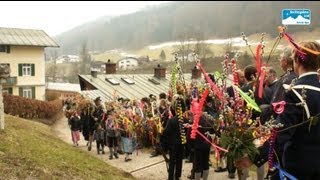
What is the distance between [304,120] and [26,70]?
165 ft

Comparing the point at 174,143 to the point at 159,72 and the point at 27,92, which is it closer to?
the point at 159,72

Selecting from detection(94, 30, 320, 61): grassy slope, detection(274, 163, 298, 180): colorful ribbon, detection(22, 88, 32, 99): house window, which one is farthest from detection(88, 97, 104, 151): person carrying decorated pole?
detection(22, 88, 32, 99): house window

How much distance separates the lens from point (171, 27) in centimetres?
4725

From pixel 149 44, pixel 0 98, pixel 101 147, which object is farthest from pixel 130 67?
pixel 0 98

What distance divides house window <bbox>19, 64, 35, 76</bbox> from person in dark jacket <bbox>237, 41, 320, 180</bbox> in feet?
162

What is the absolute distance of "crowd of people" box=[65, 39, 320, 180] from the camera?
3766 millimetres

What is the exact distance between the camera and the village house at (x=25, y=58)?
158ft

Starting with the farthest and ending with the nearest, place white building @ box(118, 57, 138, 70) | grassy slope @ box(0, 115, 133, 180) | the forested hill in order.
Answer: white building @ box(118, 57, 138, 70) < the forested hill < grassy slope @ box(0, 115, 133, 180)

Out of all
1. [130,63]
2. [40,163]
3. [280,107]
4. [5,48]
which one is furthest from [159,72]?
[280,107]

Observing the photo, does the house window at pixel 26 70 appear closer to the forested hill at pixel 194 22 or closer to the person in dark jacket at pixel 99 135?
the forested hill at pixel 194 22

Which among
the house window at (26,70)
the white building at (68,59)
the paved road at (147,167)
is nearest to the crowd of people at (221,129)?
the paved road at (147,167)

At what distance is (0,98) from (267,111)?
7.34 metres

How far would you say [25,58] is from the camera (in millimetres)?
50219

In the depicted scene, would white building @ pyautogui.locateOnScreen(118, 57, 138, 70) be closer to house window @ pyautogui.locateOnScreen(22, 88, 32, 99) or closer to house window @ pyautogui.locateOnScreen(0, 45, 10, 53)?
house window @ pyautogui.locateOnScreen(22, 88, 32, 99)
